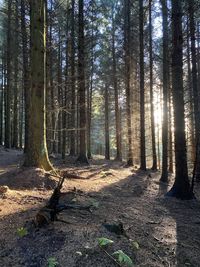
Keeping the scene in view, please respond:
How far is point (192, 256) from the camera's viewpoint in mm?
5145

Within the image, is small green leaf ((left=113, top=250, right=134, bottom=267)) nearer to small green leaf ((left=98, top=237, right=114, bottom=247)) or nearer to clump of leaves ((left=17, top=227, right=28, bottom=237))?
small green leaf ((left=98, top=237, right=114, bottom=247))

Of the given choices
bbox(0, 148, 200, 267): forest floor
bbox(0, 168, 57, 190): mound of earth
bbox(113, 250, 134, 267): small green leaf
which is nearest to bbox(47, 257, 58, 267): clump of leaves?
bbox(0, 148, 200, 267): forest floor

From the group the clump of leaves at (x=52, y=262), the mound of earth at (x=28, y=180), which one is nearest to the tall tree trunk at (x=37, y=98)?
the mound of earth at (x=28, y=180)

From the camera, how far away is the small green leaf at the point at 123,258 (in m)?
4.07

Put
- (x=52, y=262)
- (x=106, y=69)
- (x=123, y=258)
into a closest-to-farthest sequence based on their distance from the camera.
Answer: (x=52, y=262)
(x=123, y=258)
(x=106, y=69)

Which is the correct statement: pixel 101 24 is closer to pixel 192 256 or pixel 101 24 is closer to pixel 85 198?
pixel 85 198

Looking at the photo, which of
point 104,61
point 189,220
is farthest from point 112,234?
point 104,61

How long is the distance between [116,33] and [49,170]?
16552 millimetres

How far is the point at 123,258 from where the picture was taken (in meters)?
4.13

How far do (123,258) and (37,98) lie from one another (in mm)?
5828

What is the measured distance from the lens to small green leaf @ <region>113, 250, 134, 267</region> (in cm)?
407

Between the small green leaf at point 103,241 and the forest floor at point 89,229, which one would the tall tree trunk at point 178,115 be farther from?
the small green leaf at point 103,241

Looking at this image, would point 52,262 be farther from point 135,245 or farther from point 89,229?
point 135,245

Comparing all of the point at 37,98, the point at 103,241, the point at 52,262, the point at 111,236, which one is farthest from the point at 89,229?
the point at 37,98
